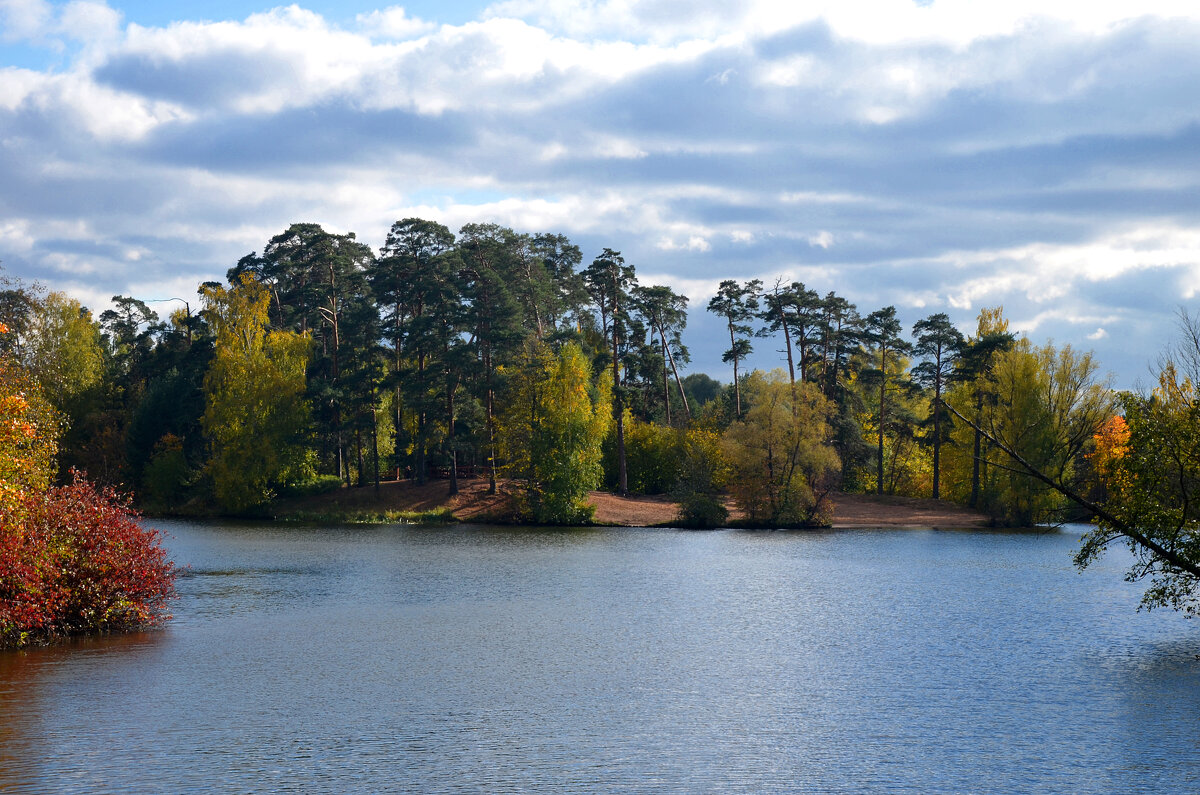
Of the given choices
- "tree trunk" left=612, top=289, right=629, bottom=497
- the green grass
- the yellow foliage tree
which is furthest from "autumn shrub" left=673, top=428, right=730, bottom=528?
the yellow foliage tree

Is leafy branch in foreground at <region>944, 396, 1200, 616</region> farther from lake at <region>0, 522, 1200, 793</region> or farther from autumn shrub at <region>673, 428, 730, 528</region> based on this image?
autumn shrub at <region>673, 428, 730, 528</region>

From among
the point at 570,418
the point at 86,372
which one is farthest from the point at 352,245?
the point at 570,418

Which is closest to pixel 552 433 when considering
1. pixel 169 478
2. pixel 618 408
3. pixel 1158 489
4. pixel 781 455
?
pixel 618 408

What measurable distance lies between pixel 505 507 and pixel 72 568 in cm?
5223

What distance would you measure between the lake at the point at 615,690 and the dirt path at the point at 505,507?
34.9 m

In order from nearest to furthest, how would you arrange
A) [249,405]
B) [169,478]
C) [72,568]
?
[72,568] < [249,405] < [169,478]

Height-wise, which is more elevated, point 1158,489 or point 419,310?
point 419,310

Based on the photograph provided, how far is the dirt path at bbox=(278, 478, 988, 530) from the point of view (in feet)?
263

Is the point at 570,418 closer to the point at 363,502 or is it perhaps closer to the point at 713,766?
the point at 363,502

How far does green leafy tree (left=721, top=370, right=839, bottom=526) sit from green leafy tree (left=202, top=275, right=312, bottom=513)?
37075 mm

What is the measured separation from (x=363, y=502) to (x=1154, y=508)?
2591 inches

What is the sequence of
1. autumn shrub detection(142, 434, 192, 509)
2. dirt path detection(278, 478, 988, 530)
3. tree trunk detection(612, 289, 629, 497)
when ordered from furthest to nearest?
tree trunk detection(612, 289, 629, 497) < autumn shrub detection(142, 434, 192, 509) < dirt path detection(278, 478, 988, 530)

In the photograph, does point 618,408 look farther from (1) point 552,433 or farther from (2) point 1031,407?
(2) point 1031,407

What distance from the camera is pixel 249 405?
81.8 meters
